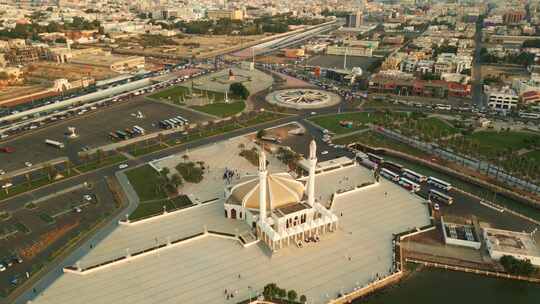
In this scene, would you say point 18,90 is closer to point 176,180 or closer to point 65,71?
point 65,71

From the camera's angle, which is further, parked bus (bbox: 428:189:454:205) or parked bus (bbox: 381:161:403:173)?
parked bus (bbox: 381:161:403:173)

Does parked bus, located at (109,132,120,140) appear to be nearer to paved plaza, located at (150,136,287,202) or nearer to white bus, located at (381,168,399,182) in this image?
paved plaza, located at (150,136,287,202)

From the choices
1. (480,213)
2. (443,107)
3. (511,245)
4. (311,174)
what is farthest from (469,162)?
(311,174)

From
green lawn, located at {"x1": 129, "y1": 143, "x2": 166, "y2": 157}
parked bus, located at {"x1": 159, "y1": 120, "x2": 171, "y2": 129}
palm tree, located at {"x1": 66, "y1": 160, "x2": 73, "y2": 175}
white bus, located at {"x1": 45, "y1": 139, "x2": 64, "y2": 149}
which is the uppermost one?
parked bus, located at {"x1": 159, "y1": 120, "x2": 171, "y2": 129}

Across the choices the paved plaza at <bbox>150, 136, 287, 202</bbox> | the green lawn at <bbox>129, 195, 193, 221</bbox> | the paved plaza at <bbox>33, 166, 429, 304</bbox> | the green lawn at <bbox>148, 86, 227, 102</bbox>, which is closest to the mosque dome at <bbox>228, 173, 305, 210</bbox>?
the paved plaza at <bbox>33, 166, 429, 304</bbox>

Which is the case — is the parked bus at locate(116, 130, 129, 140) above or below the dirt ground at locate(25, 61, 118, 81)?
below

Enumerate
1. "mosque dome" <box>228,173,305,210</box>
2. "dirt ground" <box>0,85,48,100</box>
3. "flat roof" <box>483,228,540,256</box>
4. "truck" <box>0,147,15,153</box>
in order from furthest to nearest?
"dirt ground" <box>0,85,48,100</box> < "truck" <box>0,147,15,153</box> < "mosque dome" <box>228,173,305,210</box> < "flat roof" <box>483,228,540,256</box>

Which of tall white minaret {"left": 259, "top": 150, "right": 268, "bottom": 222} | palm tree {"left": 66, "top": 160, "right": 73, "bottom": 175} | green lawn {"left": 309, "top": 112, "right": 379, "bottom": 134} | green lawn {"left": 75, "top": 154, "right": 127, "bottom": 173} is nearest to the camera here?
tall white minaret {"left": 259, "top": 150, "right": 268, "bottom": 222}
